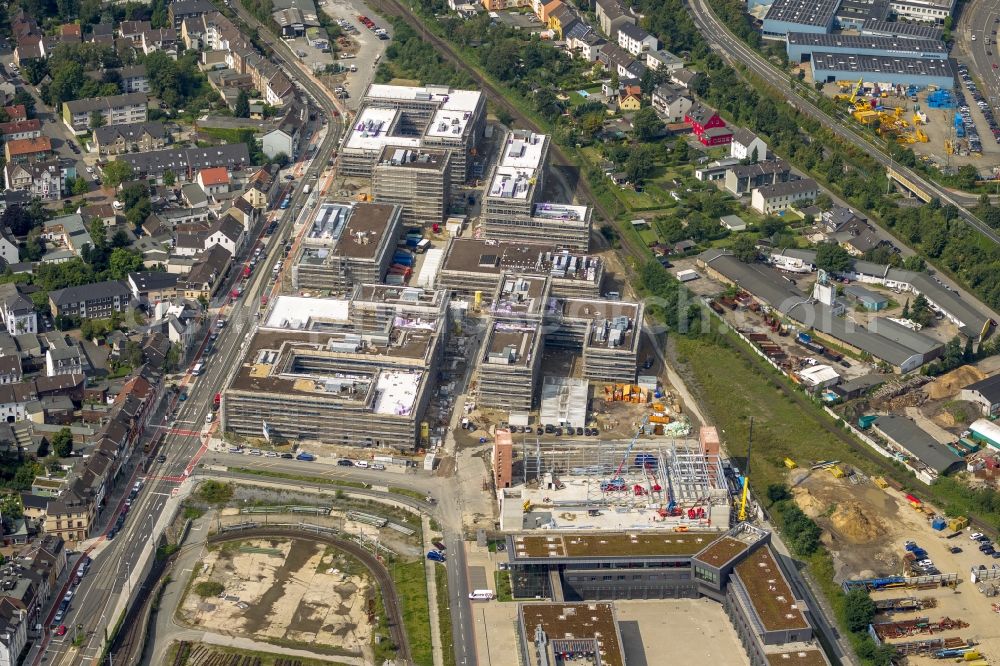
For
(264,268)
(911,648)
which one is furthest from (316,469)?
(911,648)

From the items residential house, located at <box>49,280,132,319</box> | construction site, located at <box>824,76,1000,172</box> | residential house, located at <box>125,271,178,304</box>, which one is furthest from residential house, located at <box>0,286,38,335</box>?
construction site, located at <box>824,76,1000,172</box>

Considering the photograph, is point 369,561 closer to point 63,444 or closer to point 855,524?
point 63,444

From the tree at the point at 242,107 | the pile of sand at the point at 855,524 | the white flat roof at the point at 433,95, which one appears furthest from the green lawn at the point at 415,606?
the tree at the point at 242,107

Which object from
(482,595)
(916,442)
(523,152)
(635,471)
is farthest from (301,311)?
(916,442)

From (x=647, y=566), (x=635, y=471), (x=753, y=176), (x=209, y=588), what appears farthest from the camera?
(x=753, y=176)

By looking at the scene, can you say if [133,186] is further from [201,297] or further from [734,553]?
[734,553]

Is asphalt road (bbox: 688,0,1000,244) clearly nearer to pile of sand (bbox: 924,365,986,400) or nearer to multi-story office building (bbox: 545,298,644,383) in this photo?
pile of sand (bbox: 924,365,986,400)

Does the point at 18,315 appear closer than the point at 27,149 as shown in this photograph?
Yes
